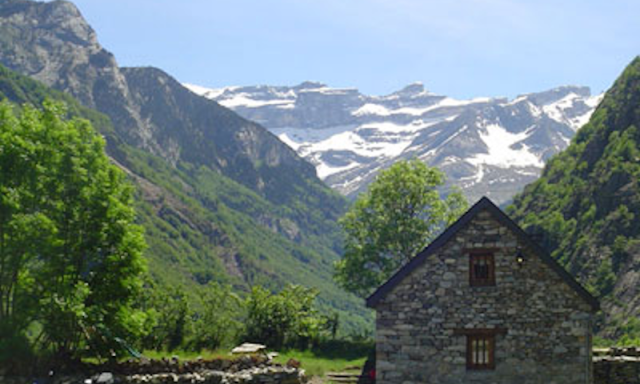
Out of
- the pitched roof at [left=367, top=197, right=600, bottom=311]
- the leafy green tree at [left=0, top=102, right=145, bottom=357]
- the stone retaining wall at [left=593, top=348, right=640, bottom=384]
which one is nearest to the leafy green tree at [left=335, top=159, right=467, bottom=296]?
the stone retaining wall at [left=593, top=348, right=640, bottom=384]

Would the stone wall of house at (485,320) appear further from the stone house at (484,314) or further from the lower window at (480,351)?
the lower window at (480,351)

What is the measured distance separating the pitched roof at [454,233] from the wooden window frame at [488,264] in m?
1.19

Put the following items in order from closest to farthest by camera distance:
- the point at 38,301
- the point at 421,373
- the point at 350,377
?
the point at 421,373
the point at 38,301
the point at 350,377

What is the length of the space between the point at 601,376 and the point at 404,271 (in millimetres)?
11091

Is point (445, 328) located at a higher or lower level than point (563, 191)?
lower

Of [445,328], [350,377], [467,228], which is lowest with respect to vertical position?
[350,377]

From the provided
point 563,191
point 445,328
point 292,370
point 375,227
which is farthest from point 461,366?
point 563,191

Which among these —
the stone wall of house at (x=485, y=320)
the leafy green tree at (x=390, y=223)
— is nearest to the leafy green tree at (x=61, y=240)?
the stone wall of house at (x=485, y=320)

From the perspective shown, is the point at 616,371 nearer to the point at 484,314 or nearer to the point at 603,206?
the point at 484,314

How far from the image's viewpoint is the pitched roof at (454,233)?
27.4m

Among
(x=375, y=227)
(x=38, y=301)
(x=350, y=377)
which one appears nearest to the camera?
(x=38, y=301)

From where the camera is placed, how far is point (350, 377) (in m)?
35.9

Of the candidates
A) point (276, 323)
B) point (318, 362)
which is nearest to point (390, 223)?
point (276, 323)

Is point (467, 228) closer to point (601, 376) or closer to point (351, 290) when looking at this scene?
point (601, 376)
